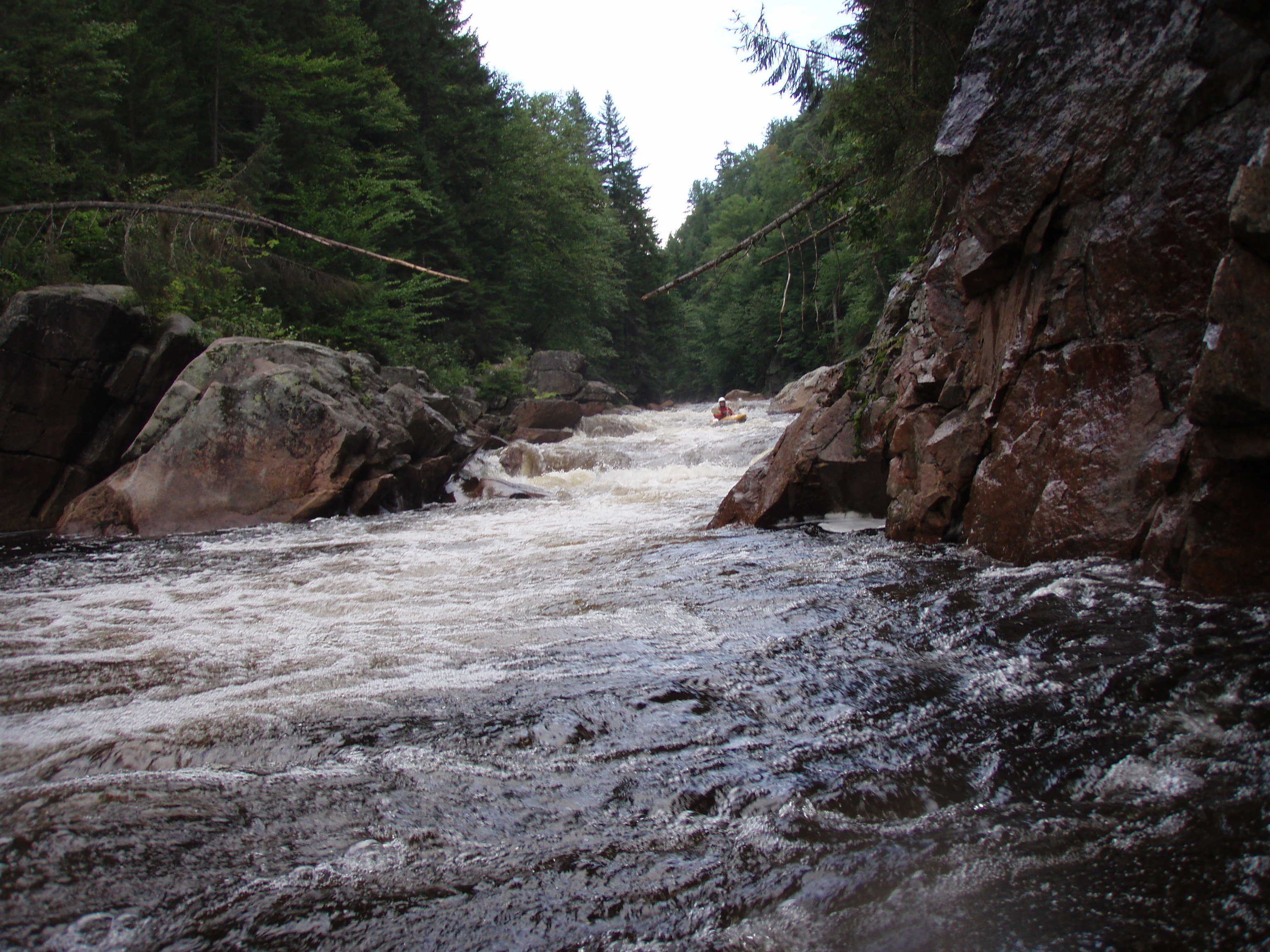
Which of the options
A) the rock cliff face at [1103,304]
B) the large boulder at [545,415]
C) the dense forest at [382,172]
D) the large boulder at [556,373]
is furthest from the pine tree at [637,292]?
the rock cliff face at [1103,304]

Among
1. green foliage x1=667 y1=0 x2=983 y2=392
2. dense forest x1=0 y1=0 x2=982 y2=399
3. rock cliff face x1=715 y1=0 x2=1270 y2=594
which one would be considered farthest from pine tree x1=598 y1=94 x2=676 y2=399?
rock cliff face x1=715 y1=0 x2=1270 y2=594

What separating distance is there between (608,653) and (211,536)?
6756mm

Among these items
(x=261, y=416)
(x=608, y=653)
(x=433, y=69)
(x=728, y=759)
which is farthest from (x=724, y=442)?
(x=433, y=69)

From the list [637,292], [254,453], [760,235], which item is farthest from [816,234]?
[637,292]

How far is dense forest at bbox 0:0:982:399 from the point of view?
28.7 ft

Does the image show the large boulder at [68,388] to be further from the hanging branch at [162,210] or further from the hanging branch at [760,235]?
the hanging branch at [760,235]

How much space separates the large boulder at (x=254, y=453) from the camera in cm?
909

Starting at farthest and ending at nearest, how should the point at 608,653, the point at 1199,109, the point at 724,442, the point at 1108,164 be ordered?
the point at 724,442
the point at 1108,164
the point at 1199,109
the point at 608,653

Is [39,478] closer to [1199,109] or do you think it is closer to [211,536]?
[211,536]

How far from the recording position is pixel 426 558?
6996 millimetres

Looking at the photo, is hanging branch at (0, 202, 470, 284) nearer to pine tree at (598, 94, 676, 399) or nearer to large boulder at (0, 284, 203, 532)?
large boulder at (0, 284, 203, 532)

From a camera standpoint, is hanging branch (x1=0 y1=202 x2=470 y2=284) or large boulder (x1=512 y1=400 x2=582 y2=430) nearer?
hanging branch (x1=0 y1=202 x2=470 y2=284)

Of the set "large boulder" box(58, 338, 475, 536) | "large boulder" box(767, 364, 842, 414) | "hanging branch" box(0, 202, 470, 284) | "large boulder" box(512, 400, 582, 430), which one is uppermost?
"hanging branch" box(0, 202, 470, 284)

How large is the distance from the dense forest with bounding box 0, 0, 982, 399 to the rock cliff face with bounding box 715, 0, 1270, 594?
2050 mm
